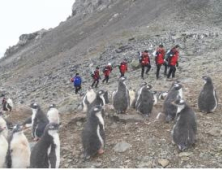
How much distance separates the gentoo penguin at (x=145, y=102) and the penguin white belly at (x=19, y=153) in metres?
3.80

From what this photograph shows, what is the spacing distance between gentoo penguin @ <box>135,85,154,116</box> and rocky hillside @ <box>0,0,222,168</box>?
1.90 feet

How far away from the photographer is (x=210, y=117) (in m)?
11.4

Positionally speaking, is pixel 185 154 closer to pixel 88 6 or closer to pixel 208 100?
pixel 208 100

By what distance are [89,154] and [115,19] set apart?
39.6 metres

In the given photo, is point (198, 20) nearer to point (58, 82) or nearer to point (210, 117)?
point (58, 82)

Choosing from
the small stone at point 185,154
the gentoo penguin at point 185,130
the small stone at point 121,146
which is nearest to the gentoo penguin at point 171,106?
the gentoo penguin at point 185,130

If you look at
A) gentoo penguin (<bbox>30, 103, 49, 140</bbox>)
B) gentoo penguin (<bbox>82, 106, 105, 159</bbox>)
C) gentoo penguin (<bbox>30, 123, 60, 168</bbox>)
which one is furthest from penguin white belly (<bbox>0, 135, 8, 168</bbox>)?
gentoo penguin (<bbox>30, 103, 49, 140</bbox>)

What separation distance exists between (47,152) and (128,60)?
19308 millimetres

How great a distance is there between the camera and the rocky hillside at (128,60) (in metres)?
9.55

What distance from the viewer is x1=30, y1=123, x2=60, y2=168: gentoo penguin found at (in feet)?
27.9

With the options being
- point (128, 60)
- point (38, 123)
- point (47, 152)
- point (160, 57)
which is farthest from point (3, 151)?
point (128, 60)

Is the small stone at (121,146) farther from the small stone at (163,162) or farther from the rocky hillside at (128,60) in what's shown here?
the small stone at (163,162)

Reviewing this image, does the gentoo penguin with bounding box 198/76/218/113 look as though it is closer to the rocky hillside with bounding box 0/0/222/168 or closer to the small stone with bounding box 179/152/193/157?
the rocky hillside with bounding box 0/0/222/168

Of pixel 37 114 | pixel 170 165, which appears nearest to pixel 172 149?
pixel 170 165
